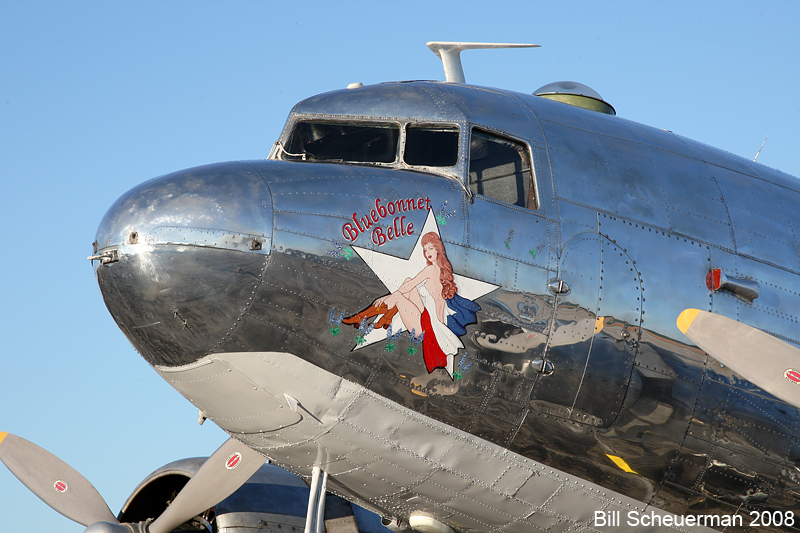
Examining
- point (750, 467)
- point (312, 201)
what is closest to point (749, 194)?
point (750, 467)

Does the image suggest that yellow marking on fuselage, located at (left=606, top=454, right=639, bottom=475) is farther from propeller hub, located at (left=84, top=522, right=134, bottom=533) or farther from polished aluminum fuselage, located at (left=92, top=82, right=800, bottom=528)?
propeller hub, located at (left=84, top=522, right=134, bottom=533)

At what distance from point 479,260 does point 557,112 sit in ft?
8.27

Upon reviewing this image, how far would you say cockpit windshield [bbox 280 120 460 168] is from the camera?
346 inches

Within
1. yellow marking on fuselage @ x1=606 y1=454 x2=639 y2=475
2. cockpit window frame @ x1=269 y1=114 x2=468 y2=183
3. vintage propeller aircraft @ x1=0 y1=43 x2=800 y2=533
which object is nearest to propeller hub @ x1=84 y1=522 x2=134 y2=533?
vintage propeller aircraft @ x1=0 y1=43 x2=800 y2=533

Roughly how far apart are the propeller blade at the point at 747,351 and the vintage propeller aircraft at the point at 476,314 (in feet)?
0.07

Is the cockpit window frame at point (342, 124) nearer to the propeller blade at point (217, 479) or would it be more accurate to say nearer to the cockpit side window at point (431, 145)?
the cockpit side window at point (431, 145)

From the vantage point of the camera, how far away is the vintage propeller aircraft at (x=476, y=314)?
765 cm

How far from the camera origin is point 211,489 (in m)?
12.0

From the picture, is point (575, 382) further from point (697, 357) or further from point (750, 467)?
point (750, 467)

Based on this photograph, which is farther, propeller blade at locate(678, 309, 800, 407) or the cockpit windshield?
the cockpit windshield

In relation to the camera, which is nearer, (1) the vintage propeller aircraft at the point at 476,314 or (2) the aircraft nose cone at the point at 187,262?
(2) the aircraft nose cone at the point at 187,262

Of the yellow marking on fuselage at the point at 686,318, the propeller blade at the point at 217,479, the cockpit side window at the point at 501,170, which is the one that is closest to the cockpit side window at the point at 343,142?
the cockpit side window at the point at 501,170

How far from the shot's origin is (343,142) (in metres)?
9.06

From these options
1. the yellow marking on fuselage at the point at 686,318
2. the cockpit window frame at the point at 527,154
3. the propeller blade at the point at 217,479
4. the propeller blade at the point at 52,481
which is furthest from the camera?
the propeller blade at the point at 52,481
